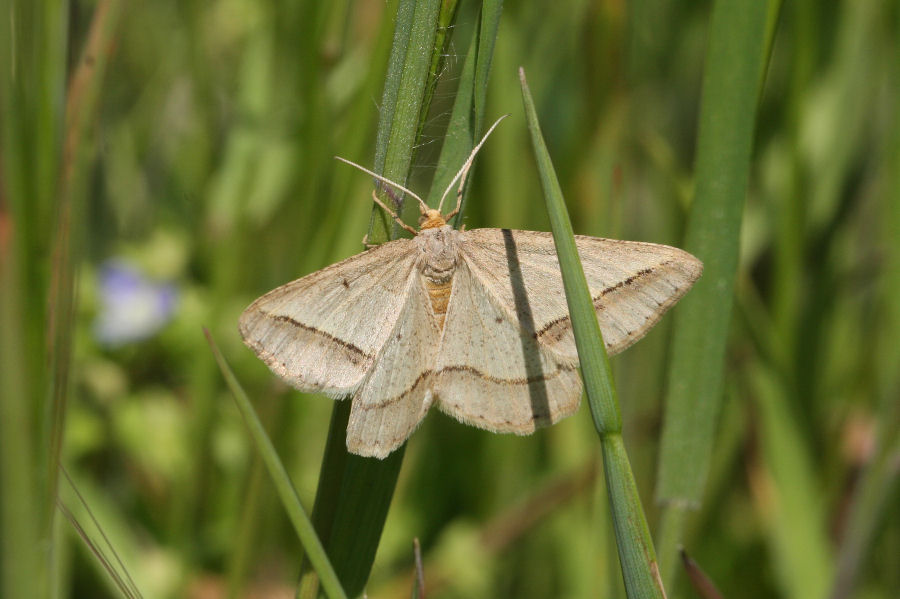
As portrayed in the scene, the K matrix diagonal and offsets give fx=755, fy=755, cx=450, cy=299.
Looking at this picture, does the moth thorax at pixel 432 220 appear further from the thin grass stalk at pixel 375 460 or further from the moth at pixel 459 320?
the thin grass stalk at pixel 375 460

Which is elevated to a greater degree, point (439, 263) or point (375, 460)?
point (439, 263)

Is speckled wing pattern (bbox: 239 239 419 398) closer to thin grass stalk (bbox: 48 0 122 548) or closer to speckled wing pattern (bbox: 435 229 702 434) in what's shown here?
speckled wing pattern (bbox: 435 229 702 434)

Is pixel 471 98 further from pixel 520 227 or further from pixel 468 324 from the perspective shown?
pixel 520 227

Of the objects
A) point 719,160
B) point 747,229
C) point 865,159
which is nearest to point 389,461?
point 719,160

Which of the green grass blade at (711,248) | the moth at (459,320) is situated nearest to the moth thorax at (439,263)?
the moth at (459,320)

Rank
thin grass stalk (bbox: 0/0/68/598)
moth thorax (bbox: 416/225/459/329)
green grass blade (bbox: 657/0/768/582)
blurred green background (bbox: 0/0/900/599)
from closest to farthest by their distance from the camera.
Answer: thin grass stalk (bbox: 0/0/68/598), green grass blade (bbox: 657/0/768/582), moth thorax (bbox: 416/225/459/329), blurred green background (bbox: 0/0/900/599)

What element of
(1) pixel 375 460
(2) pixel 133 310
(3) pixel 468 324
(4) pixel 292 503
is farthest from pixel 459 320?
(2) pixel 133 310

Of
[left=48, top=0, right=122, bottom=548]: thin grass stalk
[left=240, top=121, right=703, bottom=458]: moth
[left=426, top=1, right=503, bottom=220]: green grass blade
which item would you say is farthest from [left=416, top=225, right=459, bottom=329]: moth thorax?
[left=48, top=0, right=122, bottom=548]: thin grass stalk
